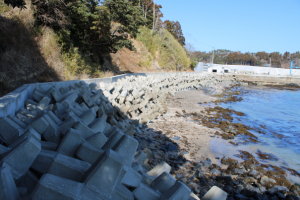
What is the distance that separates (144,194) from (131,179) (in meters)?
0.21

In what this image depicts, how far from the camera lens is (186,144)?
6.69m

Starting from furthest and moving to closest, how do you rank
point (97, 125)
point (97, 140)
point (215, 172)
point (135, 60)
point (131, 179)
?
point (135, 60) → point (215, 172) → point (97, 125) → point (97, 140) → point (131, 179)

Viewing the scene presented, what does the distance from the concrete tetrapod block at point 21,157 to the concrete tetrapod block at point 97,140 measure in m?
0.69

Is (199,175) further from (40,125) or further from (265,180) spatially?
(40,125)

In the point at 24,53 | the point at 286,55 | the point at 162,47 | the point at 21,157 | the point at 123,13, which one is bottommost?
the point at 21,157

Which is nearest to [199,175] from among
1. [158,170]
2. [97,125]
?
[158,170]

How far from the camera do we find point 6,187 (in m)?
1.59

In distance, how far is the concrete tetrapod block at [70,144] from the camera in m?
2.22

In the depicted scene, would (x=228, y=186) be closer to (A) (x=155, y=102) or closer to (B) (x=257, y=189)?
(B) (x=257, y=189)

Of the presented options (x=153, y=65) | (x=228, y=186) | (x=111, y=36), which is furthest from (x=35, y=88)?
(x=153, y=65)

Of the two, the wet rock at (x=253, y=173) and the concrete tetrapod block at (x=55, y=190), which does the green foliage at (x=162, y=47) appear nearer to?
the wet rock at (x=253, y=173)

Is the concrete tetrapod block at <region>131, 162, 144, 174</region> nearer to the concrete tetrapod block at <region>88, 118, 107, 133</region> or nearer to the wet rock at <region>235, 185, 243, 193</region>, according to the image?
the concrete tetrapod block at <region>88, 118, 107, 133</region>

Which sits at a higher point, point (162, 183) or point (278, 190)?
point (162, 183)

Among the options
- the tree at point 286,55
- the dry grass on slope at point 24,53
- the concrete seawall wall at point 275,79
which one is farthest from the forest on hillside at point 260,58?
the dry grass on slope at point 24,53
